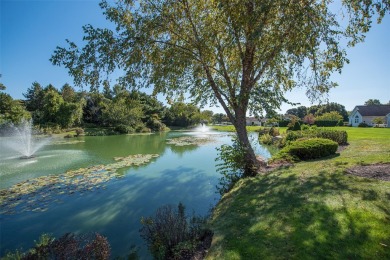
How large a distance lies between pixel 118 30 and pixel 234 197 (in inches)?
345

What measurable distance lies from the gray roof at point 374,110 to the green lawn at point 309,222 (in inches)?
2530

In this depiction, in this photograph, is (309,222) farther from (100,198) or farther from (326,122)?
(326,122)

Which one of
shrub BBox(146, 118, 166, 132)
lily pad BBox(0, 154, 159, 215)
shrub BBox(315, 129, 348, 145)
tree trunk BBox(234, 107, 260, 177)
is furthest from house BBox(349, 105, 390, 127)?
lily pad BBox(0, 154, 159, 215)

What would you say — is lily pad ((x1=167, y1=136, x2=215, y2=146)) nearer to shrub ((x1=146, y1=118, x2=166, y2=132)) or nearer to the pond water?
the pond water

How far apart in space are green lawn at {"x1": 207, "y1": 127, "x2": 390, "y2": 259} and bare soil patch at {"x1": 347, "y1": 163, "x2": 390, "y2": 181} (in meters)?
0.54

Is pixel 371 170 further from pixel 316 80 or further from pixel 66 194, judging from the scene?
pixel 66 194

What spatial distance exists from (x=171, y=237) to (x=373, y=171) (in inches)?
284

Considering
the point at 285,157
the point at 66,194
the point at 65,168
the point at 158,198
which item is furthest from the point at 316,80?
the point at 65,168

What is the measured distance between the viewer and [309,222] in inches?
192

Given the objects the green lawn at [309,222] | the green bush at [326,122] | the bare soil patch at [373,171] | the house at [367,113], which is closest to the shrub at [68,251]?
the green lawn at [309,222]

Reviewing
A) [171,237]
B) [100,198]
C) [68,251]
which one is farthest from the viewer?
[100,198]

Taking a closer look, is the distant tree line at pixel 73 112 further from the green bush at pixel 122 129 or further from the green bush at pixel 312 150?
the green bush at pixel 312 150

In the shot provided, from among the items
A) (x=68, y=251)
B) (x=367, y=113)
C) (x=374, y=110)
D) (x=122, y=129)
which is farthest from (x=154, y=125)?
(x=374, y=110)

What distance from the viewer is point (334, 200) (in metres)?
5.69
